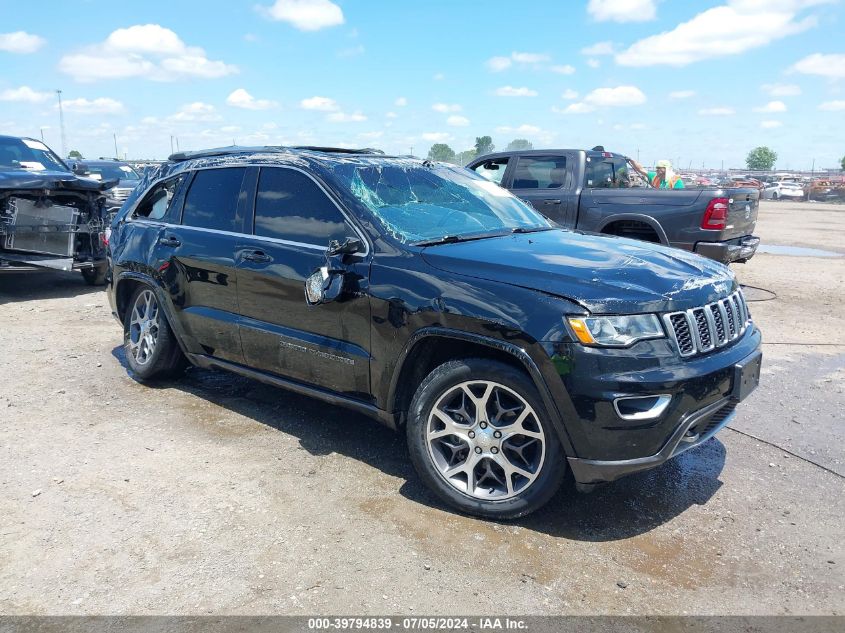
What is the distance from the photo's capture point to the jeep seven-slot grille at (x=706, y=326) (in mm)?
3150

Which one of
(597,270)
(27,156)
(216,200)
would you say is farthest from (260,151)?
(27,156)

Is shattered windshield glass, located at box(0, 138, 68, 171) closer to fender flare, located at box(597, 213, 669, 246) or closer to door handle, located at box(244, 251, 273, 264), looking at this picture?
door handle, located at box(244, 251, 273, 264)

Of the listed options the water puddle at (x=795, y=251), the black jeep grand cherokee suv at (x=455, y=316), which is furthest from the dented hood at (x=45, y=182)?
the water puddle at (x=795, y=251)

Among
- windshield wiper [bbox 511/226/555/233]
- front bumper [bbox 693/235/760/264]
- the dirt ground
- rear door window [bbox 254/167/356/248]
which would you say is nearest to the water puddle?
front bumper [bbox 693/235/760/264]

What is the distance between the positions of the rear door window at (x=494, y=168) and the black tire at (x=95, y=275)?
5698mm

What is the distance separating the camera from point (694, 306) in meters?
3.26

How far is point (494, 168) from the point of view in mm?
10031

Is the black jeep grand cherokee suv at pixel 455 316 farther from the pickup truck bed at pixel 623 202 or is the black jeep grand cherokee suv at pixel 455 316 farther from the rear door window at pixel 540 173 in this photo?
the rear door window at pixel 540 173

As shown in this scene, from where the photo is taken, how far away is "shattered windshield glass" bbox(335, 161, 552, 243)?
3957mm

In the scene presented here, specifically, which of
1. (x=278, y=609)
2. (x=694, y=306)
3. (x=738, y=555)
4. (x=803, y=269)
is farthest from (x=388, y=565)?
(x=803, y=269)

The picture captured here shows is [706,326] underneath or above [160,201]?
underneath

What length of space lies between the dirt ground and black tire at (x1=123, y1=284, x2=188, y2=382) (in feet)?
0.56

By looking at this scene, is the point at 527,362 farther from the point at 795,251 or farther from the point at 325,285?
the point at 795,251

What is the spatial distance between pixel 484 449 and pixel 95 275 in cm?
854
